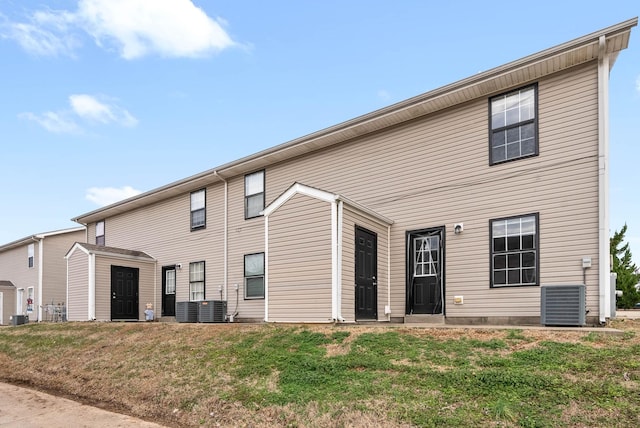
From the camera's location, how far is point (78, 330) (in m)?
13.5

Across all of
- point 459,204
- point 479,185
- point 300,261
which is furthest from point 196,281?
point 479,185

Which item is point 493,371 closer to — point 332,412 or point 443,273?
point 332,412

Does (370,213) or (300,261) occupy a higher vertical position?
(370,213)

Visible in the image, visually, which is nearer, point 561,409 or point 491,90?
point 561,409

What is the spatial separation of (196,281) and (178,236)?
2062 millimetres

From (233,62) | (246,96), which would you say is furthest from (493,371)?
(246,96)

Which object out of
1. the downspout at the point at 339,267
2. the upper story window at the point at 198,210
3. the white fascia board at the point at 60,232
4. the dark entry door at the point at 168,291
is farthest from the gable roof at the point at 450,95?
the white fascia board at the point at 60,232

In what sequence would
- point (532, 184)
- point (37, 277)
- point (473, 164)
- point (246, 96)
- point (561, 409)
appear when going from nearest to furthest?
point (561, 409)
point (532, 184)
point (473, 164)
point (246, 96)
point (37, 277)

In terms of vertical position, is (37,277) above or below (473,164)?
below

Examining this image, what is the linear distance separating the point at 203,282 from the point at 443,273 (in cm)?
889

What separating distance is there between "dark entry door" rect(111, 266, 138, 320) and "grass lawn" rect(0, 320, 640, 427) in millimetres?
6625

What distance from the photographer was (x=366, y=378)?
615cm

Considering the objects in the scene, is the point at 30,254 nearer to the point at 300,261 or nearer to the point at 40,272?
the point at 40,272

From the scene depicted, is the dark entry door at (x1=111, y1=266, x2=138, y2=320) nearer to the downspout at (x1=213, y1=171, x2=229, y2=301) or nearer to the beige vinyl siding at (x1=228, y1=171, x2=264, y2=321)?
the downspout at (x1=213, y1=171, x2=229, y2=301)
